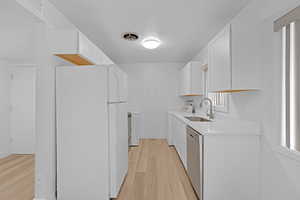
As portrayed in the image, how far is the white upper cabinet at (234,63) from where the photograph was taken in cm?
172

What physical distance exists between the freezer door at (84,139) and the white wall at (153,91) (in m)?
3.33

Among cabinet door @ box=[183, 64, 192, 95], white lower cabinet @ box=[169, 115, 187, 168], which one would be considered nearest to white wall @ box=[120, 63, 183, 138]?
cabinet door @ box=[183, 64, 192, 95]

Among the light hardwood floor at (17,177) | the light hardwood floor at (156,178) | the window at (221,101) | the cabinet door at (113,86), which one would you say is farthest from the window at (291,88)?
the light hardwood floor at (17,177)

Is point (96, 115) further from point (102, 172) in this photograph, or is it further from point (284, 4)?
point (284, 4)

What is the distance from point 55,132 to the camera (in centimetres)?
207

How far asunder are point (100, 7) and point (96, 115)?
4.56ft

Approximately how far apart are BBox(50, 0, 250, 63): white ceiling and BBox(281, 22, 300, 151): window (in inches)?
32.6

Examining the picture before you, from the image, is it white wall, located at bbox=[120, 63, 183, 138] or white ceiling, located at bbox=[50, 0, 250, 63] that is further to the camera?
white wall, located at bbox=[120, 63, 183, 138]

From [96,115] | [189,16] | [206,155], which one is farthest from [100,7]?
[206,155]

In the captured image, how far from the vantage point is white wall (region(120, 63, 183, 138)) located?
5.32 m

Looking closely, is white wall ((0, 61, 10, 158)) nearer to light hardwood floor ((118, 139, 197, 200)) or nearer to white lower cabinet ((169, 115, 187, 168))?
light hardwood floor ((118, 139, 197, 200))

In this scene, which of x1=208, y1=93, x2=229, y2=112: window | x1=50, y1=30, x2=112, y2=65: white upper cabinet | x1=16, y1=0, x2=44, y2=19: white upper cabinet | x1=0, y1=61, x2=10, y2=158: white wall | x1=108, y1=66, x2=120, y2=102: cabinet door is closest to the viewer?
x1=16, y1=0, x2=44, y2=19: white upper cabinet

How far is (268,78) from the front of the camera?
1.72 m

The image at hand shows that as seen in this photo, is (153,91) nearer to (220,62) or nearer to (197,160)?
(220,62)
